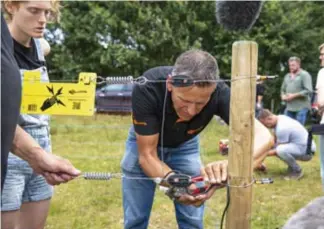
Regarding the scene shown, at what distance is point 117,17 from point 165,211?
1295 centimetres

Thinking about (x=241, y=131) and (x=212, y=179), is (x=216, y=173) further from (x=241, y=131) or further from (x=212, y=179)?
(x=241, y=131)

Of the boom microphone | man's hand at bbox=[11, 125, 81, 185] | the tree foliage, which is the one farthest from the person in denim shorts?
the tree foliage

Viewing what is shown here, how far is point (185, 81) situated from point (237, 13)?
32 cm

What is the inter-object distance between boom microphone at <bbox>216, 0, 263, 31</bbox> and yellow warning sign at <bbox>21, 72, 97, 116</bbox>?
53cm

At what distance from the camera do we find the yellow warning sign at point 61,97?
1.80 m

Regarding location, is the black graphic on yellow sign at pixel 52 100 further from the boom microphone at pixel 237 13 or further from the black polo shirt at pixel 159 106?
the boom microphone at pixel 237 13

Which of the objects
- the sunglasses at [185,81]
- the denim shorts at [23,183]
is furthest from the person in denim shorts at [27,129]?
the sunglasses at [185,81]

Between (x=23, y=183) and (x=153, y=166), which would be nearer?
(x=23, y=183)

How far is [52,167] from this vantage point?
153cm

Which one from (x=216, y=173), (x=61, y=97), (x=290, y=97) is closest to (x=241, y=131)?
(x=216, y=173)

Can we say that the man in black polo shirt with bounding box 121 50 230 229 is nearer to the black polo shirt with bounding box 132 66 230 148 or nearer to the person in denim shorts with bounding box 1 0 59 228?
the black polo shirt with bounding box 132 66 230 148

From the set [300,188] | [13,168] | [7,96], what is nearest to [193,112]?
[13,168]

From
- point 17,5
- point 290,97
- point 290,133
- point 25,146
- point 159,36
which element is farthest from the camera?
point 159,36

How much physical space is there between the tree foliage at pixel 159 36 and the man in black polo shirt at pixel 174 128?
13292 mm
